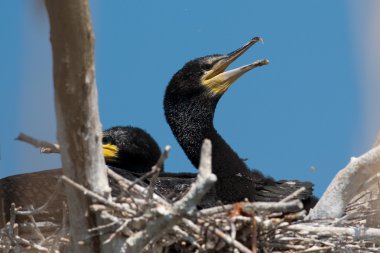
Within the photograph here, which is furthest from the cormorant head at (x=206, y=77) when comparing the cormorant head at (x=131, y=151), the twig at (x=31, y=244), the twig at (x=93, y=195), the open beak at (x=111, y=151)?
the twig at (x=93, y=195)

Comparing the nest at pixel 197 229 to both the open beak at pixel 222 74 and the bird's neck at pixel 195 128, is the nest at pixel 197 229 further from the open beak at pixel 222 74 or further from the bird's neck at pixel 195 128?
the open beak at pixel 222 74

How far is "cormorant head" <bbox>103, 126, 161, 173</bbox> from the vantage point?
8.53m

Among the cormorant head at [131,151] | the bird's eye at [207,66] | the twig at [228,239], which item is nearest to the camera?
the twig at [228,239]

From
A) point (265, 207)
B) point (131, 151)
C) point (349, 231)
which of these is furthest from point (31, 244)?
point (131, 151)

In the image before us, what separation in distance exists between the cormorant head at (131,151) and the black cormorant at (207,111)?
0.86 meters

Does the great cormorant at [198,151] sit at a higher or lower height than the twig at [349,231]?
higher

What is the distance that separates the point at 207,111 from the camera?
7.81m

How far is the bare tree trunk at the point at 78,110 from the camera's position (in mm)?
4254

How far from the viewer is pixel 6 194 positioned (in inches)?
261

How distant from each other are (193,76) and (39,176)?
65.0 inches

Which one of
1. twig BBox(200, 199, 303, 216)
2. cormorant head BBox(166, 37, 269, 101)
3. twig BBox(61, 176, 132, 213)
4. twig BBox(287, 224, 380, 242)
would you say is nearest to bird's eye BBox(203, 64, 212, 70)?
cormorant head BBox(166, 37, 269, 101)

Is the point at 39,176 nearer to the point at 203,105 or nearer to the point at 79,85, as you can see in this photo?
the point at 203,105

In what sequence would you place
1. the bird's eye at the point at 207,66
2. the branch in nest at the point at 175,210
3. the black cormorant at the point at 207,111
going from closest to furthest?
the branch in nest at the point at 175,210, the black cormorant at the point at 207,111, the bird's eye at the point at 207,66

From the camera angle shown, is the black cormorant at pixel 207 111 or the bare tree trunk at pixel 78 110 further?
the black cormorant at pixel 207 111
